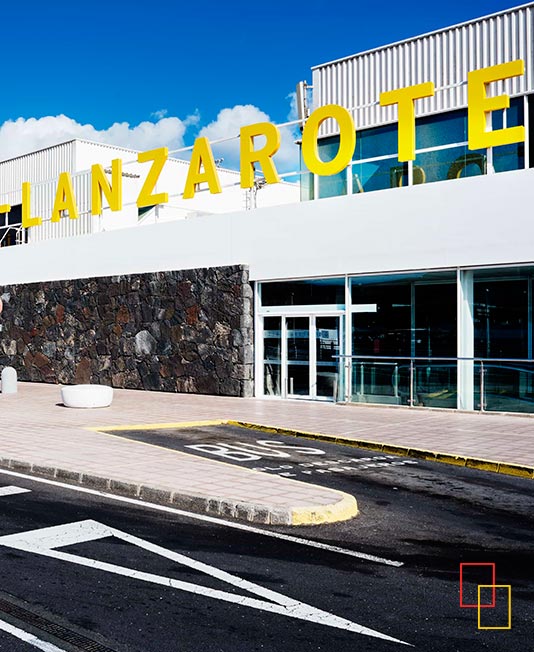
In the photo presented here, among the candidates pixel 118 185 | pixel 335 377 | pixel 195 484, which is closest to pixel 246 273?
pixel 335 377

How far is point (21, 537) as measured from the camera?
667 cm

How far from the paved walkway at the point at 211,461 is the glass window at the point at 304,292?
2451 mm

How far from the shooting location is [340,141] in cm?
1859

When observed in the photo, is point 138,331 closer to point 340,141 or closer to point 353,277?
point 353,277

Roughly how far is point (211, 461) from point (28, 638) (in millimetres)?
5568

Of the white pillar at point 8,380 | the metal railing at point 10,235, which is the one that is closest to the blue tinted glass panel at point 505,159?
the white pillar at point 8,380

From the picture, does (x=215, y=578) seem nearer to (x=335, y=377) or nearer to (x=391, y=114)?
(x=335, y=377)

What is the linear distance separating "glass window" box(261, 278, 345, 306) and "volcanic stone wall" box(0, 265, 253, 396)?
0.59 m

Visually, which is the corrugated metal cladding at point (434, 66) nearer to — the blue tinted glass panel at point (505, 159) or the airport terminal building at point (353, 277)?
the airport terminal building at point (353, 277)

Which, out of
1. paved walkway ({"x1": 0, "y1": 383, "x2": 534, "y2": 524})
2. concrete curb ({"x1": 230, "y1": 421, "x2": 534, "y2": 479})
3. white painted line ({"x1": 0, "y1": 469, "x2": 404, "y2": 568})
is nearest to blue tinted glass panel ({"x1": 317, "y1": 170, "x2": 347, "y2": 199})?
paved walkway ({"x1": 0, "y1": 383, "x2": 534, "y2": 524})

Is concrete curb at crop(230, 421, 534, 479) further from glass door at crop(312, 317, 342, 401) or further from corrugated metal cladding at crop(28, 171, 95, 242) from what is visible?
corrugated metal cladding at crop(28, 171, 95, 242)

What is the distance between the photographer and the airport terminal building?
16062 millimetres

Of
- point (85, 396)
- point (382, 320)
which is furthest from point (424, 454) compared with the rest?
point (85, 396)

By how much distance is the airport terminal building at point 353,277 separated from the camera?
16.1 metres
